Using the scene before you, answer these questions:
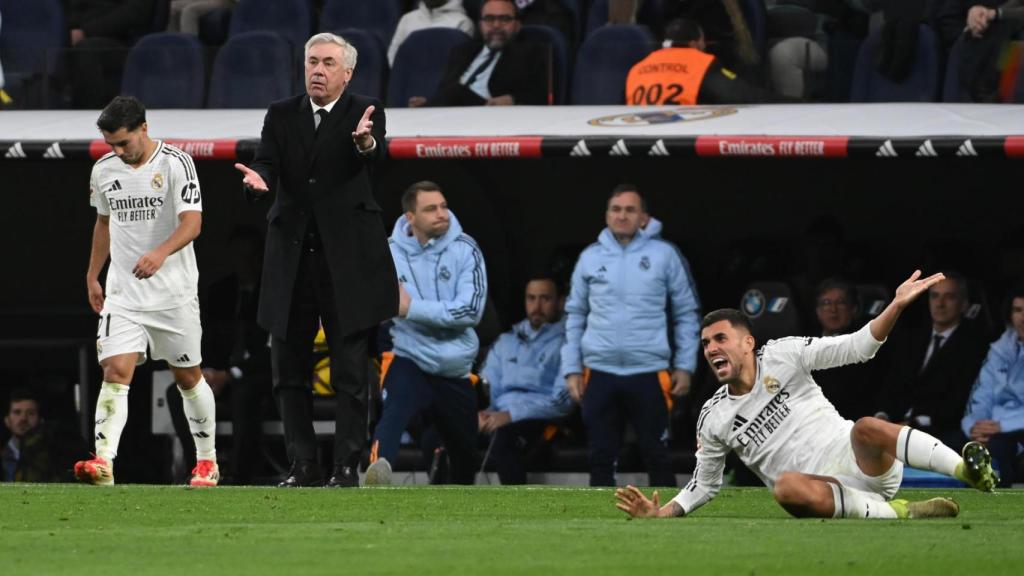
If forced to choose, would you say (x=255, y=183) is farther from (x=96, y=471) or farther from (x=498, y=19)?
(x=498, y=19)

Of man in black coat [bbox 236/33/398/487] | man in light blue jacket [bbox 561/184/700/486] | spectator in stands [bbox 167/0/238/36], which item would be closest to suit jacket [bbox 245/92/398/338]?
man in black coat [bbox 236/33/398/487]

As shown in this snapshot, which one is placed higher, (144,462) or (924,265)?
(924,265)

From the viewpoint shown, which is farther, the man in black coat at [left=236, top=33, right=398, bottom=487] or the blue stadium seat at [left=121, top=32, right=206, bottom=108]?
the blue stadium seat at [left=121, top=32, right=206, bottom=108]

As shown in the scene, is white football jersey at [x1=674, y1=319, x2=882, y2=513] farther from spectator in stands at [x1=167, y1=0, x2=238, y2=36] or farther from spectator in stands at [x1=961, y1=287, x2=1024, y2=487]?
spectator in stands at [x1=167, y1=0, x2=238, y2=36]

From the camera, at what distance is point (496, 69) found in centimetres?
1306

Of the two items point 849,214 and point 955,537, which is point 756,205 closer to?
point 849,214

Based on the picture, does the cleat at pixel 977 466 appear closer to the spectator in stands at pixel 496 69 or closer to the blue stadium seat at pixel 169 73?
the spectator in stands at pixel 496 69

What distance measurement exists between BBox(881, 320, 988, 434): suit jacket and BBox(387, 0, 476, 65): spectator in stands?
4.01m

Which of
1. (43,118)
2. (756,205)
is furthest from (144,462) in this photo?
(756,205)

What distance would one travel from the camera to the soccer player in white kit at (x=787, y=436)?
7.52 m

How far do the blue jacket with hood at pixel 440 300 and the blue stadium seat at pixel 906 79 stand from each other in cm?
292

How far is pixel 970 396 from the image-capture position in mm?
11719

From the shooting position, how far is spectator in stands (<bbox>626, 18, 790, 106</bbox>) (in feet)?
40.8

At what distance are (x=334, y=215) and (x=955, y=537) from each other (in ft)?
11.6
